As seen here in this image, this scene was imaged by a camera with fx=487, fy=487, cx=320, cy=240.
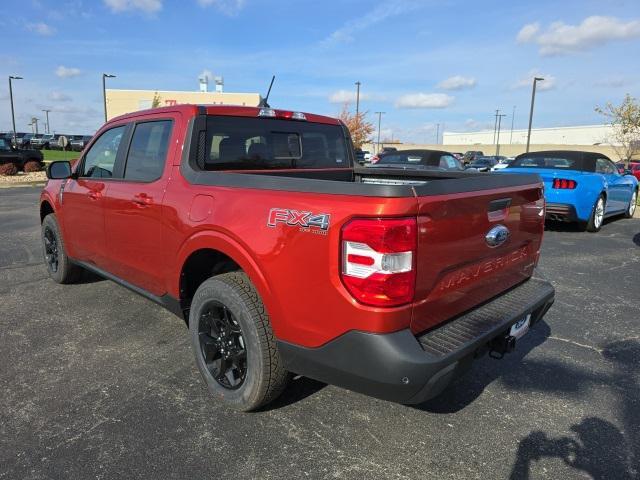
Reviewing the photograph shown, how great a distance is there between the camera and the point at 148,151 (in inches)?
144

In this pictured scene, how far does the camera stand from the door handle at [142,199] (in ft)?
11.2

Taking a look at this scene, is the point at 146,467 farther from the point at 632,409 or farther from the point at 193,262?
the point at 632,409

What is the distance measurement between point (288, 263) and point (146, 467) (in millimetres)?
1224

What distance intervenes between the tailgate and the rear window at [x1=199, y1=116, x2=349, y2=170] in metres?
1.75

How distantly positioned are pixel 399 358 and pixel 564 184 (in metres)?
7.82

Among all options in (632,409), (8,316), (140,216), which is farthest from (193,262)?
(632,409)

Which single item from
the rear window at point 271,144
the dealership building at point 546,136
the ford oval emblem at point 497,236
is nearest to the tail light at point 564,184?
the rear window at point 271,144

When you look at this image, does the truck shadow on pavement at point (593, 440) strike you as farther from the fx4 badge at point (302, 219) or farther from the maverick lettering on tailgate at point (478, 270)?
the fx4 badge at point (302, 219)

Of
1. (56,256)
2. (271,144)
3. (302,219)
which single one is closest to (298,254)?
(302,219)

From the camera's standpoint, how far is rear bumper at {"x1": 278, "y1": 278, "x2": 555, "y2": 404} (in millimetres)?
2137

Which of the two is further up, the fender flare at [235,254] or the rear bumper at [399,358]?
the fender flare at [235,254]

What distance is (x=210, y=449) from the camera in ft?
8.33

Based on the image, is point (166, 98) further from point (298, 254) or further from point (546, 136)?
point (546, 136)

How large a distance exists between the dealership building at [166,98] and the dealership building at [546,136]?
181 ft
